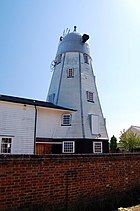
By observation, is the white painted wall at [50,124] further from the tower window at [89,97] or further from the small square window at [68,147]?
the tower window at [89,97]

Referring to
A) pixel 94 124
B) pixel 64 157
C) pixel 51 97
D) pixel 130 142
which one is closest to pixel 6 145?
pixel 94 124

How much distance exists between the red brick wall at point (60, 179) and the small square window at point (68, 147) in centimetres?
1258

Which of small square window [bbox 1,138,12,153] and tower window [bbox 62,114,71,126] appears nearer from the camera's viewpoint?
small square window [bbox 1,138,12,153]

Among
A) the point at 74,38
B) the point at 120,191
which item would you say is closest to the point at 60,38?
the point at 74,38

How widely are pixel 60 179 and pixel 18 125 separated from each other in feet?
40.2

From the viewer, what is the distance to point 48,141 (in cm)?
2055

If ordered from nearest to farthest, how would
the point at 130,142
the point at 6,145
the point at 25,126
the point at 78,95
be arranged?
the point at 6,145 → the point at 25,126 → the point at 78,95 → the point at 130,142

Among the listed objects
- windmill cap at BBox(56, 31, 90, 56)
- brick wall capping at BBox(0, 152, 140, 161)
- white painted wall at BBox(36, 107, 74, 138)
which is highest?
windmill cap at BBox(56, 31, 90, 56)

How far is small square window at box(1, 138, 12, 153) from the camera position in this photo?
1714cm

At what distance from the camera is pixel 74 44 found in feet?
88.4

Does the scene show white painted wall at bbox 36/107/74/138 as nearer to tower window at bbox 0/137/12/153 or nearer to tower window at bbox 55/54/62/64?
tower window at bbox 0/137/12/153

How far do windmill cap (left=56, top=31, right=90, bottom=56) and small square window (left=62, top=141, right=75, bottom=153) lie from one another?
11.8m

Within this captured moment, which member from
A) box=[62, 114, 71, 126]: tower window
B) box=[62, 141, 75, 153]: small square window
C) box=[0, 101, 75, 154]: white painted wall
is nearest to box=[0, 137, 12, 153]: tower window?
box=[0, 101, 75, 154]: white painted wall

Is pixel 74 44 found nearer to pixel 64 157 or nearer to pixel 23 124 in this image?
pixel 23 124
